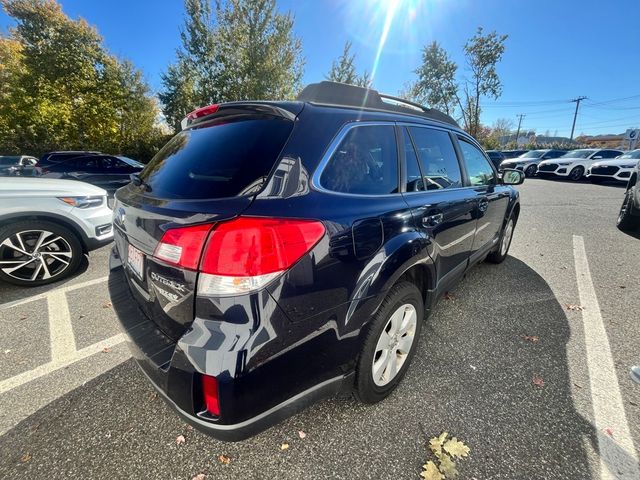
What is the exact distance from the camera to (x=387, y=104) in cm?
215

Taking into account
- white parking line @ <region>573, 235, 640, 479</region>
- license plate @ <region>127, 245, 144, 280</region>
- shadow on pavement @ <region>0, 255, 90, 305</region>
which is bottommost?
white parking line @ <region>573, 235, 640, 479</region>

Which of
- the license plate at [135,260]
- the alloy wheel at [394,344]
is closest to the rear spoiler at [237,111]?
the license plate at [135,260]

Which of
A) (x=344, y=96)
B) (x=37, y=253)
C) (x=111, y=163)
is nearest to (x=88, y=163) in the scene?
(x=111, y=163)

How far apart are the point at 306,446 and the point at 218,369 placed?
2.81ft

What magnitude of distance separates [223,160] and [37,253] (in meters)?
3.27

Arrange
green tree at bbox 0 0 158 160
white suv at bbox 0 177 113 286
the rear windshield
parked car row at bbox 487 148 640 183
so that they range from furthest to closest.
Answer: green tree at bbox 0 0 158 160
parked car row at bbox 487 148 640 183
white suv at bbox 0 177 113 286
the rear windshield

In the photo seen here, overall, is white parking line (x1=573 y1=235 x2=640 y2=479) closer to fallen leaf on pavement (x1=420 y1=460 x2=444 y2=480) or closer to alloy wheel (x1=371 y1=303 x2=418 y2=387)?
fallen leaf on pavement (x1=420 y1=460 x2=444 y2=480)

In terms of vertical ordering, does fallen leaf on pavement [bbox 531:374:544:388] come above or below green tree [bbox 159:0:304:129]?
below

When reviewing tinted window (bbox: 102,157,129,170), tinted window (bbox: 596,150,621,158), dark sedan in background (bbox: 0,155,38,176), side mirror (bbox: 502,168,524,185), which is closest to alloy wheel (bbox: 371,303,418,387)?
side mirror (bbox: 502,168,524,185)

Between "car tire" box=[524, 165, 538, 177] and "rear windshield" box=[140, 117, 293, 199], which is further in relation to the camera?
"car tire" box=[524, 165, 538, 177]

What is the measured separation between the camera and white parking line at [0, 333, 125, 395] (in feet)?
6.79

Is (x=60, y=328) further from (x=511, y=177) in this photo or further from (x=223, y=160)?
(x=511, y=177)

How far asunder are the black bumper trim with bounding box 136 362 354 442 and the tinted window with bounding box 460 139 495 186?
7.88ft

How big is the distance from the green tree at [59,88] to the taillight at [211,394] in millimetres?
21016
